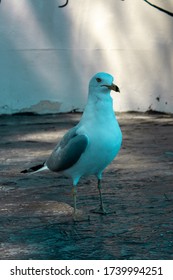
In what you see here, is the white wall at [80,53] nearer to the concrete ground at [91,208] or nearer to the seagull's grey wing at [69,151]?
the concrete ground at [91,208]

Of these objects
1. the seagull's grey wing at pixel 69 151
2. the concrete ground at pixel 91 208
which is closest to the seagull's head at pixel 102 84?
the seagull's grey wing at pixel 69 151

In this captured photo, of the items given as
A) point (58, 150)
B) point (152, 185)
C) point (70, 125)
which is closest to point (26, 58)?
point (70, 125)

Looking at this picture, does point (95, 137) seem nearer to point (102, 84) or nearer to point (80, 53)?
point (102, 84)

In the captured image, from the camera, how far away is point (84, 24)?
1027 cm

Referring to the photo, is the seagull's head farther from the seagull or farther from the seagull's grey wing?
the seagull's grey wing

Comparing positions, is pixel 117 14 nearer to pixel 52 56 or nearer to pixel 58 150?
pixel 52 56

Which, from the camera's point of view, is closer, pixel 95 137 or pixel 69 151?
pixel 95 137

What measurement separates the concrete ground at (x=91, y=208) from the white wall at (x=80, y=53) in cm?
220

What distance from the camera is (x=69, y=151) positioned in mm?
4645

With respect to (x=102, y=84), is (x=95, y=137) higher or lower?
lower

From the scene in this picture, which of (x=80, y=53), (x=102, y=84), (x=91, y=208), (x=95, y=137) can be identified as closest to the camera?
(x=95, y=137)

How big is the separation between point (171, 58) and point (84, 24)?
1311 mm

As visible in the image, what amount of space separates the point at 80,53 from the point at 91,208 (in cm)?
549

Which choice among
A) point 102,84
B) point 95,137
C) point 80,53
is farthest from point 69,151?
point 80,53
